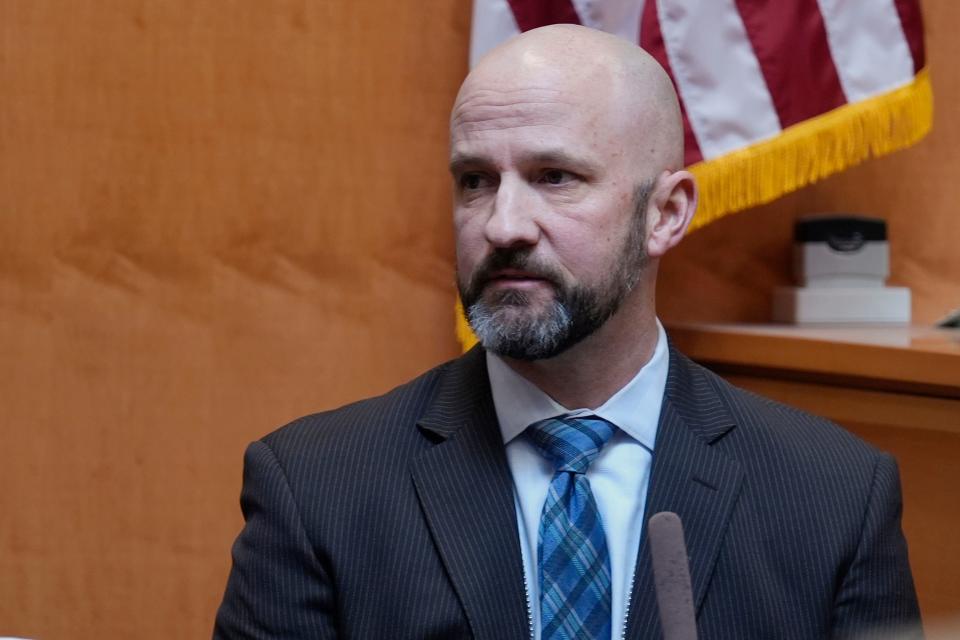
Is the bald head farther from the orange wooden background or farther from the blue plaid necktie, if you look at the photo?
the orange wooden background

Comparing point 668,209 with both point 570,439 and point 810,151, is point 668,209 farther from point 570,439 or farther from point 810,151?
point 810,151

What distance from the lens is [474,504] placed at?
5.30 feet

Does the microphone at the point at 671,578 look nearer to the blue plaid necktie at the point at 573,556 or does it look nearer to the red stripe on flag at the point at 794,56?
the blue plaid necktie at the point at 573,556

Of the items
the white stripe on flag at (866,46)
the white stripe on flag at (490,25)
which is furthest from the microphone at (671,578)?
the white stripe on flag at (866,46)

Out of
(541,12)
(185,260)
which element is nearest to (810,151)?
(541,12)

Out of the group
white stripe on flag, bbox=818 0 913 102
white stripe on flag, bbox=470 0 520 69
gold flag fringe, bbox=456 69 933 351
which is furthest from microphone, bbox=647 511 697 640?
white stripe on flag, bbox=818 0 913 102

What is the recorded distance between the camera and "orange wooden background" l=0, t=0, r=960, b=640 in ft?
8.11

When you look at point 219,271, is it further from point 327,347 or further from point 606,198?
point 606,198

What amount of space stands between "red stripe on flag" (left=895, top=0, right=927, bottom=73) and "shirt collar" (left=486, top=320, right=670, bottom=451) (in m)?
1.09

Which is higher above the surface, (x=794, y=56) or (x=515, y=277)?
(x=794, y=56)

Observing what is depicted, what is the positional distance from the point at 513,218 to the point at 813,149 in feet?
3.52

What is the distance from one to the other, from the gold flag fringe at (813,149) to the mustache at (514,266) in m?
0.89

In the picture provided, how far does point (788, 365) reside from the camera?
94.1 inches

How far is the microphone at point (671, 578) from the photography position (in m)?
0.89
